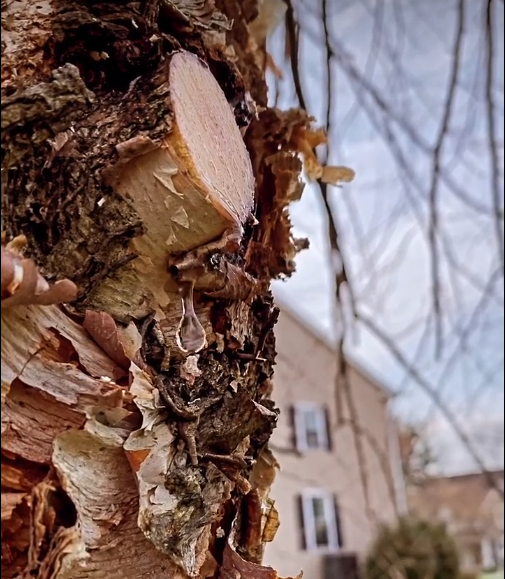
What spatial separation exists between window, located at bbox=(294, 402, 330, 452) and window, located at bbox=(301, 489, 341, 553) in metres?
0.40

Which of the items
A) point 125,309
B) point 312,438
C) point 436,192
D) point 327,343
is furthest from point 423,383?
point 327,343

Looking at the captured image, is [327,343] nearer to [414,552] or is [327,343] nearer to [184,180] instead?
[414,552]

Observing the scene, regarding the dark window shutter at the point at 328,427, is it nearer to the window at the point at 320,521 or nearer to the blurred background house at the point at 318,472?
the blurred background house at the point at 318,472

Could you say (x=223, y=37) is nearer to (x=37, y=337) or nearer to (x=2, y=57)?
(x=2, y=57)

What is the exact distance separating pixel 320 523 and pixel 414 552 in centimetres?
86

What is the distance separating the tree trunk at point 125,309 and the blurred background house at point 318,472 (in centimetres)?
435

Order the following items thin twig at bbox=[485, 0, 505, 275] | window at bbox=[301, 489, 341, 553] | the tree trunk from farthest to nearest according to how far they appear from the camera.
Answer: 1. window at bbox=[301, 489, 341, 553]
2. thin twig at bbox=[485, 0, 505, 275]
3. the tree trunk

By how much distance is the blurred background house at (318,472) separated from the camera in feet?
17.2

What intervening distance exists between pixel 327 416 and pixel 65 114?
5.56 metres

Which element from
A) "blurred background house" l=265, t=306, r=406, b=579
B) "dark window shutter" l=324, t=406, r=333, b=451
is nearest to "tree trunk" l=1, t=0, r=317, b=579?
"blurred background house" l=265, t=306, r=406, b=579

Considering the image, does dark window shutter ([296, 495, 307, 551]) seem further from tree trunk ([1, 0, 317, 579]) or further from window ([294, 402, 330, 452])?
tree trunk ([1, 0, 317, 579])

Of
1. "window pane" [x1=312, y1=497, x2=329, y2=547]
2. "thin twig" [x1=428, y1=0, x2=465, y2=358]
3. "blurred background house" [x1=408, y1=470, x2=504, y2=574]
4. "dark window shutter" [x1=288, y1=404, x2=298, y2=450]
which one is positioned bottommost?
"blurred background house" [x1=408, y1=470, x2=504, y2=574]

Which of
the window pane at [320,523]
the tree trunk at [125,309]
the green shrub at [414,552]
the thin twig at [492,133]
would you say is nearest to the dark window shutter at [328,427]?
the window pane at [320,523]

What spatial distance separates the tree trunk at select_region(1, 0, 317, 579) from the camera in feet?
1.30
